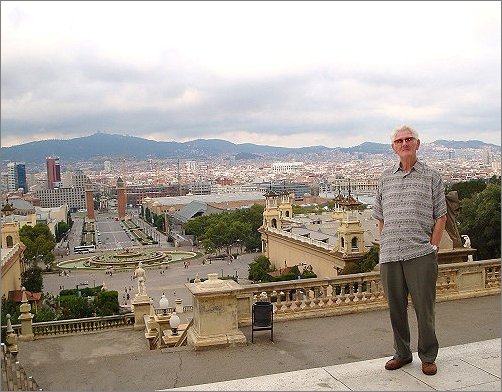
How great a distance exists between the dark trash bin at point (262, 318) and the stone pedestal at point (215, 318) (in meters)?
0.20

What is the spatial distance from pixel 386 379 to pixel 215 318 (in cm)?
287

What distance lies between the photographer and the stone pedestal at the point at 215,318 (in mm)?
6488

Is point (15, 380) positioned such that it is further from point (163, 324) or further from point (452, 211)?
point (163, 324)

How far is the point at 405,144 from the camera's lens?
14.0 feet

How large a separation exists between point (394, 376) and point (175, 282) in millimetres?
38267

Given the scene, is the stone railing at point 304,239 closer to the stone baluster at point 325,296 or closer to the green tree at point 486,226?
the green tree at point 486,226

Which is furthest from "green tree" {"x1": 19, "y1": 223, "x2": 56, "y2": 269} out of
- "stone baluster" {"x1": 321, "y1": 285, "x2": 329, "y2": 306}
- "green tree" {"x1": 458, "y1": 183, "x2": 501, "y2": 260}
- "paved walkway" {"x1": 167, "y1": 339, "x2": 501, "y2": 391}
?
"paved walkway" {"x1": 167, "y1": 339, "x2": 501, "y2": 391}

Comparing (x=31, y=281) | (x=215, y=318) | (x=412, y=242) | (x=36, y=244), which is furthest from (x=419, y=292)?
(x=36, y=244)

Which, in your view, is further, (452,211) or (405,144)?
(452,211)

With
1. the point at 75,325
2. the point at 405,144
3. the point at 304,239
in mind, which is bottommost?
the point at 304,239

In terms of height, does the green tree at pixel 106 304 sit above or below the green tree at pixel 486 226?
below

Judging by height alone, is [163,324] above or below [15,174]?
below

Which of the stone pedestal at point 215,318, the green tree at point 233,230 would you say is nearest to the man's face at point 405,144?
the stone pedestal at point 215,318

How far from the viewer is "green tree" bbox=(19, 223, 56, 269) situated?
4781cm
